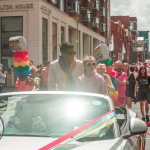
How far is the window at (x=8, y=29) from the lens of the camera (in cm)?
3419

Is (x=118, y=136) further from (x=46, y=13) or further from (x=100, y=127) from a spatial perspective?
(x=46, y=13)

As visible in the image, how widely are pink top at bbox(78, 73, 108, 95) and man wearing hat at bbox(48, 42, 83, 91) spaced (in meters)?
0.13

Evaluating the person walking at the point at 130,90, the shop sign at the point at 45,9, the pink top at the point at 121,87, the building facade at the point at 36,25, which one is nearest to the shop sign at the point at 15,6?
the building facade at the point at 36,25

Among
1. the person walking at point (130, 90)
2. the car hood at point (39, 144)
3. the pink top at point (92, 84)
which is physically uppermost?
the pink top at point (92, 84)

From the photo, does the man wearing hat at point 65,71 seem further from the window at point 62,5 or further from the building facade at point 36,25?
the window at point 62,5

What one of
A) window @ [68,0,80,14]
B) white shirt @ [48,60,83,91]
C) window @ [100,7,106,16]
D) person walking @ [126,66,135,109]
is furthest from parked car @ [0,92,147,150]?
window @ [100,7,106,16]

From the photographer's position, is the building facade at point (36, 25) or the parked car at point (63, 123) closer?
the parked car at point (63, 123)

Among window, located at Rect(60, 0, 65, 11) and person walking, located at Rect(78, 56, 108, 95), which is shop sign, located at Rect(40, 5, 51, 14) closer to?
window, located at Rect(60, 0, 65, 11)

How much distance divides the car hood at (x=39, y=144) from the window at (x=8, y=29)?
3022 cm

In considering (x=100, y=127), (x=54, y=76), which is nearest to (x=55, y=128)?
(x=100, y=127)

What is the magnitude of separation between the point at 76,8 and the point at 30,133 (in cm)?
4512

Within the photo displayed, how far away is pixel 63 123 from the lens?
4.85 m

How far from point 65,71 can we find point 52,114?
9.15ft

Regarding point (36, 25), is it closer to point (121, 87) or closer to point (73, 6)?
point (73, 6)
